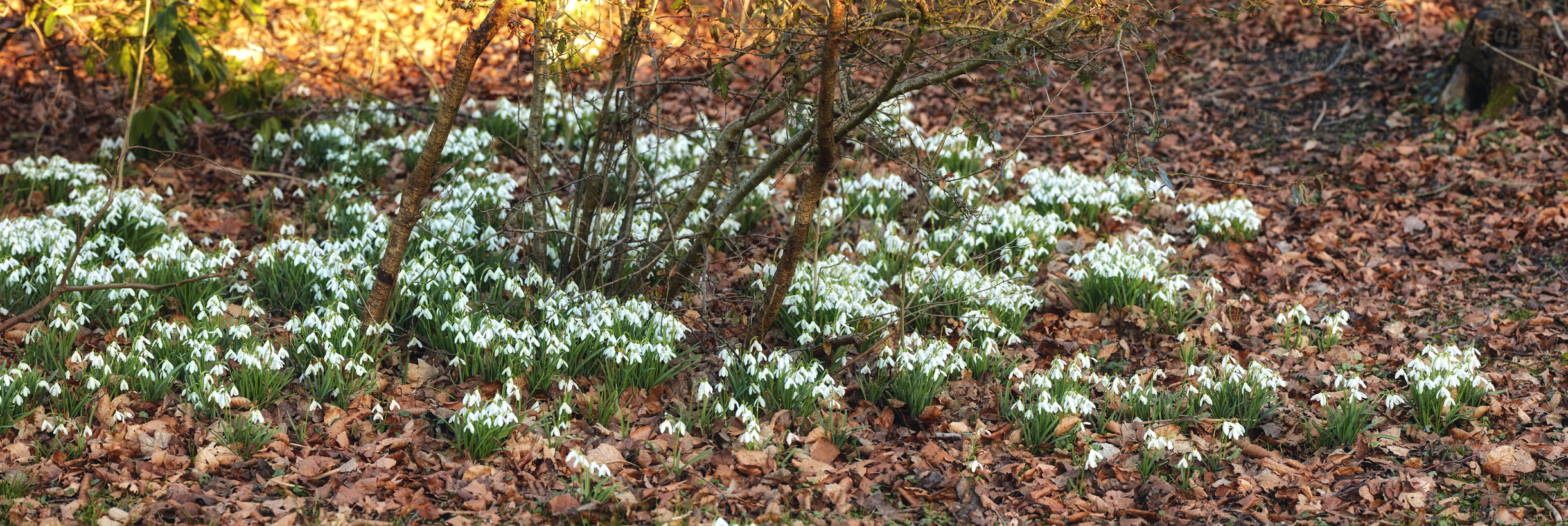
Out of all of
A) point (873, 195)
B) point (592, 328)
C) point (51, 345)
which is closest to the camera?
point (51, 345)

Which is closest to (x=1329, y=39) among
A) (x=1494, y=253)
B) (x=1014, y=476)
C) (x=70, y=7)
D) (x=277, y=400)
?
(x=1494, y=253)

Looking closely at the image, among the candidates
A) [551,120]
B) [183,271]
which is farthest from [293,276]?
[551,120]

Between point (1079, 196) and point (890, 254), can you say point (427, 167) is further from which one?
point (1079, 196)

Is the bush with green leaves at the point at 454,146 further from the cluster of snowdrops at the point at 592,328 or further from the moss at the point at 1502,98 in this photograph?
the moss at the point at 1502,98

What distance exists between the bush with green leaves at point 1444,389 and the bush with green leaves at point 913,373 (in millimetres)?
1653

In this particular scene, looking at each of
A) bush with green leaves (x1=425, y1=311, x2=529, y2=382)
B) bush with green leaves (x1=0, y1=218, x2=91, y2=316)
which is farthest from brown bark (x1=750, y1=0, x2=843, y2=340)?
bush with green leaves (x1=0, y1=218, x2=91, y2=316)

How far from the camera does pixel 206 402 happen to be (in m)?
3.68

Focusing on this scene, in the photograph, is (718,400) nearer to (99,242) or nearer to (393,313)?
(393,313)

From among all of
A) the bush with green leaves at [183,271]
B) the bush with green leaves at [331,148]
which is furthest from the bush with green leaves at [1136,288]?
the bush with green leaves at [331,148]

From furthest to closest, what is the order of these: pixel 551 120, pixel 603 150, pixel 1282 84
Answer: pixel 1282 84
pixel 551 120
pixel 603 150

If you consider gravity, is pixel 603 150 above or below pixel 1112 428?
above

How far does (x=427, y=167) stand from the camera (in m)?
3.87

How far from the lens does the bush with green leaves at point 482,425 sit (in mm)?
3486

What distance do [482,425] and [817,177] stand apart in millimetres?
1416
